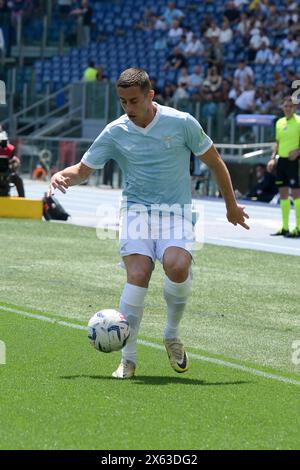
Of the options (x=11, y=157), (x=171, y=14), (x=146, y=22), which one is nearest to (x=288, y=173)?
(x=11, y=157)

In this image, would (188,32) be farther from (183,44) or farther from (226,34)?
(226,34)

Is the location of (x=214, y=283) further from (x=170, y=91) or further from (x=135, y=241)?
(x=170, y=91)

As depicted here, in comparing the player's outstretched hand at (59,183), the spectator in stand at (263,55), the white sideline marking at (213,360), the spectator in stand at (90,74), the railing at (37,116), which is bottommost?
Result: the railing at (37,116)

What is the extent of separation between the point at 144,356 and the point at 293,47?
80.3 ft

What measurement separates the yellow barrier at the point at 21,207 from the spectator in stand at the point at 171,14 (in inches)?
671

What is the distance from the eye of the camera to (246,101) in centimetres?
3138

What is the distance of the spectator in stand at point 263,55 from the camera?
33188mm

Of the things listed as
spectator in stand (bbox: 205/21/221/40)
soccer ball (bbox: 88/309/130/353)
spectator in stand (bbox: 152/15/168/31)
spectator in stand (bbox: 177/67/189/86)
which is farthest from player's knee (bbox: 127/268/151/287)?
spectator in stand (bbox: 152/15/168/31)

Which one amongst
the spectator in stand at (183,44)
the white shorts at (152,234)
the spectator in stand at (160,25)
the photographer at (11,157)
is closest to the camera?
the white shorts at (152,234)

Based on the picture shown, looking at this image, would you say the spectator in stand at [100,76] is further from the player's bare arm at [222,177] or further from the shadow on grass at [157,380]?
the shadow on grass at [157,380]

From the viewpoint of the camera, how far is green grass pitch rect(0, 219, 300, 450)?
646cm

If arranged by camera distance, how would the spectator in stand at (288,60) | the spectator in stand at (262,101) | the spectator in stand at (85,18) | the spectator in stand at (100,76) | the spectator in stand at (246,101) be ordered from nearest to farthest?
the spectator in stand at (262,101)
the spectator in stand at (246,101)
the spectator in stand at (288,60)
the spectator in stand at (100,76)
the spectator in stand at (85,18)

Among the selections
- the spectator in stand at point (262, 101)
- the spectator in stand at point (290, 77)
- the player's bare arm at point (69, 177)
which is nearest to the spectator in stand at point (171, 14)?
the spectator in stand at point (262, 101)

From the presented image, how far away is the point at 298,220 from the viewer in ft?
66.8
